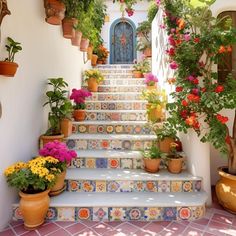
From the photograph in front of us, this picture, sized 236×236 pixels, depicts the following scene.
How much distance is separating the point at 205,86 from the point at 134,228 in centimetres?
164

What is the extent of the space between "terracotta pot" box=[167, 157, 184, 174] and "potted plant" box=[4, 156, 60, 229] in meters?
1.37

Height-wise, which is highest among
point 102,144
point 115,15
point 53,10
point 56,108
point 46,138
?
point 115,15

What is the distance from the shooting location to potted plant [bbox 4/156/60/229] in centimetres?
188

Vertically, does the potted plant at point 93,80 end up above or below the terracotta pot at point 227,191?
above

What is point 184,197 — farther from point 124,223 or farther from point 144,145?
point 144,145

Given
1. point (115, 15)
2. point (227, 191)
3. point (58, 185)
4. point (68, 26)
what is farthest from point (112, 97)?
point (115, 15)

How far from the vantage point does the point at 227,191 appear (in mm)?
2234

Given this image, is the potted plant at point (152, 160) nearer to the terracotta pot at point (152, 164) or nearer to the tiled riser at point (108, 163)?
the terracotta pot at point (152, 164)

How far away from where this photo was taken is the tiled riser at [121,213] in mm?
2068

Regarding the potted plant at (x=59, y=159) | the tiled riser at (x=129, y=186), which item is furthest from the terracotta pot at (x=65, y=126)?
the tiled riser at (x=129, y=186)

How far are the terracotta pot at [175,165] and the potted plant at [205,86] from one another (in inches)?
15.1

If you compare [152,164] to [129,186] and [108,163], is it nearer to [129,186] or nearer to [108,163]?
[129,186]

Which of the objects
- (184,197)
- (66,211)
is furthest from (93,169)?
(184,197)

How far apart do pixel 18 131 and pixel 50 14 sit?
156 centimetres
